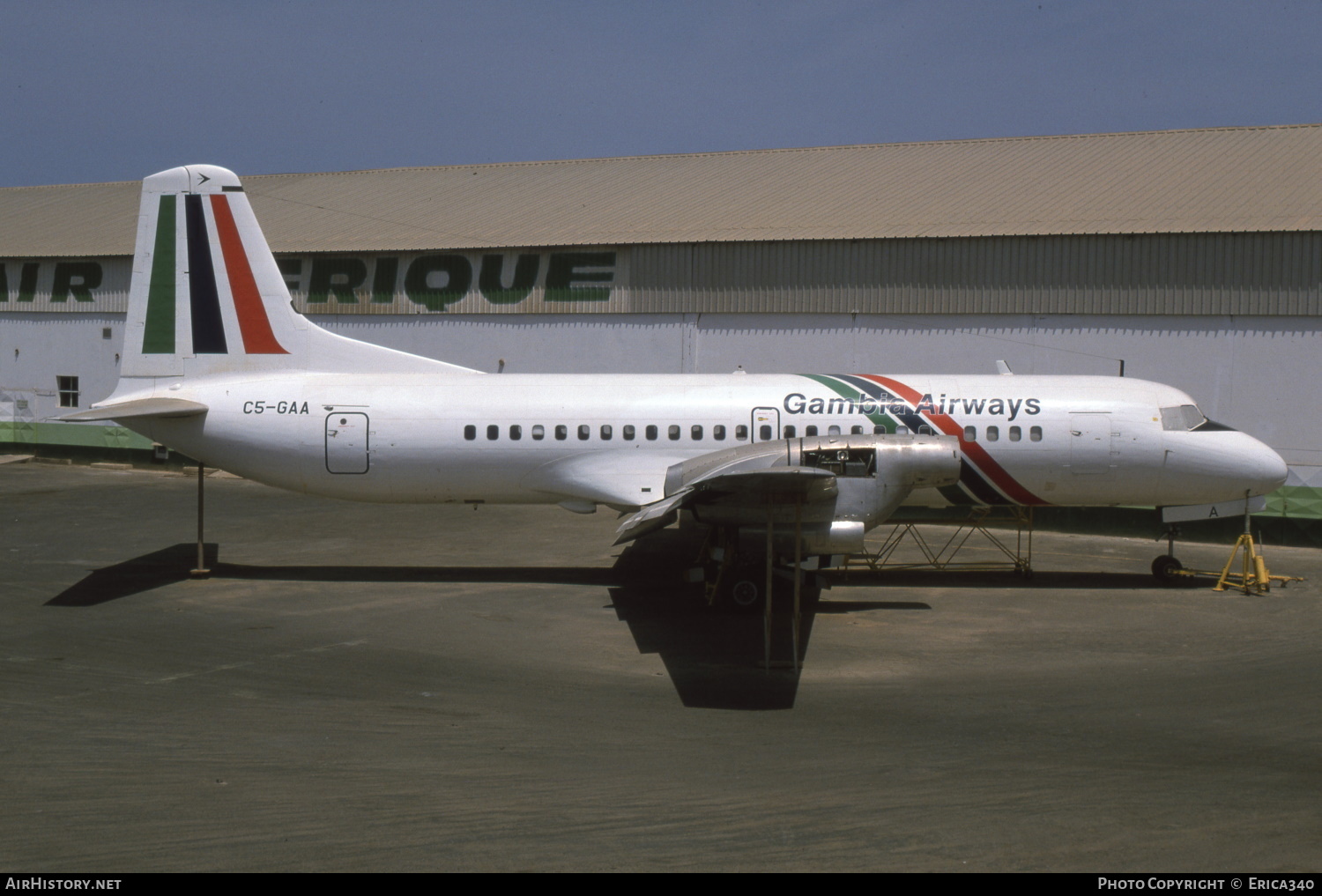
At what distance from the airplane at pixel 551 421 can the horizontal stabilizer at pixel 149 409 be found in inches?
1.7

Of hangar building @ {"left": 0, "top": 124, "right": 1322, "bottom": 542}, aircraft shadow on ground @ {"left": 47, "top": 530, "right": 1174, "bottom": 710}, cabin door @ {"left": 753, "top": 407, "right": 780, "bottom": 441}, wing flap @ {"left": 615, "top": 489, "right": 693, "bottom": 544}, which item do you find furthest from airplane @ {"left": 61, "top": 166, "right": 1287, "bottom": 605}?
hangar building @ {"left": 0, "top": 124, "right": 1322, "bottom": 542}

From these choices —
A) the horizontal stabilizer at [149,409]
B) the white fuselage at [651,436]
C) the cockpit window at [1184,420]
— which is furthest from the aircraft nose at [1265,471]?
the horizontal stabilizer at [149,409]

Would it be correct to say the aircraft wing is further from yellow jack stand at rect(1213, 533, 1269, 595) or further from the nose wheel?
yellow jack stand at rect(1213, 533, 1269, 595)

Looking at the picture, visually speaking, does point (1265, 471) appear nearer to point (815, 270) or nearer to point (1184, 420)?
point (1184, 420)

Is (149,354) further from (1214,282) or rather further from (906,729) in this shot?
(1214,282)

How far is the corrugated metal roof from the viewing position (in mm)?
27719

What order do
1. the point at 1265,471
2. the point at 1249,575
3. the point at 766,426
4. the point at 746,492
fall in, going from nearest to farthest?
the point at 746,492, the point at 1265,471, the point at 766,426, the point at 1249,575

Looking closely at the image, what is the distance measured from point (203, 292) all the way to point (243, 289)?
2.31 feet

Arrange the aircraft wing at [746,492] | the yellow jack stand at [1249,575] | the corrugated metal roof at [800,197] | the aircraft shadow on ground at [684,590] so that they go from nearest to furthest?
the aircraft shadow on ground at [684,590]
the aircraft wing at [746,492]
the yellow jack stand at [1249,575]
the corrugated metal roof at [800,197]

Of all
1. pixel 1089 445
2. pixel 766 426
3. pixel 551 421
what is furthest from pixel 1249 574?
pixel 551 421

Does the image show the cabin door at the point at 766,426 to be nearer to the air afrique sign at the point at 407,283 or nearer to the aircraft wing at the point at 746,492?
the aircraft wing at the point at 746,492

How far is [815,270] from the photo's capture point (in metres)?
29.1

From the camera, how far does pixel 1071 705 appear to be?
39.3 ft

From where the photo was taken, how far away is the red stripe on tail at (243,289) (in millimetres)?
19016
